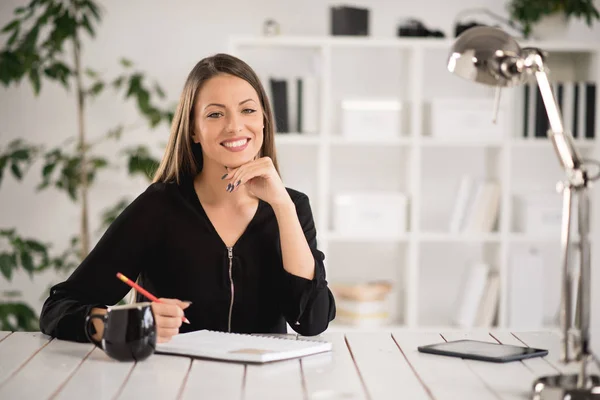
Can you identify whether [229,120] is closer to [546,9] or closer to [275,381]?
[275,381]

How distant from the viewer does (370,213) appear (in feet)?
12.2

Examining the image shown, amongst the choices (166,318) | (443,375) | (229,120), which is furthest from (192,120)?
(443,375)

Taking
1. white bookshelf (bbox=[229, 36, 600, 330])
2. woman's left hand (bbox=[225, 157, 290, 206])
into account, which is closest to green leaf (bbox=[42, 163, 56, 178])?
white bookshelf (bbox=[229, 36, 600, 330])

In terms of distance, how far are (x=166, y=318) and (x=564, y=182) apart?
744 mm

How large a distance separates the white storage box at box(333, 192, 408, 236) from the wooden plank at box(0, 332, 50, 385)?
202 centimetres

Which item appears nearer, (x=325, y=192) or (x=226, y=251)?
(x=226, y=251)

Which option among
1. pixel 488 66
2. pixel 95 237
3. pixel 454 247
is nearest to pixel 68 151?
pixel 95 237

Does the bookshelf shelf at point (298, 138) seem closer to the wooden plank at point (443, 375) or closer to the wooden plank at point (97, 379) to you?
the wooden plank at point (443, 375)

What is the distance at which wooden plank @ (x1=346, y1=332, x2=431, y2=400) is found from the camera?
4.45 feet

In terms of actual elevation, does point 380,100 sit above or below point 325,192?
above

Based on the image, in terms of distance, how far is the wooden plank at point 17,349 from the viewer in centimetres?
150

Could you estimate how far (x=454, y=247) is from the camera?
4078mm

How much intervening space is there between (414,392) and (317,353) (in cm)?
30

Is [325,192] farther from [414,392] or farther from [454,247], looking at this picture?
[414,392]
